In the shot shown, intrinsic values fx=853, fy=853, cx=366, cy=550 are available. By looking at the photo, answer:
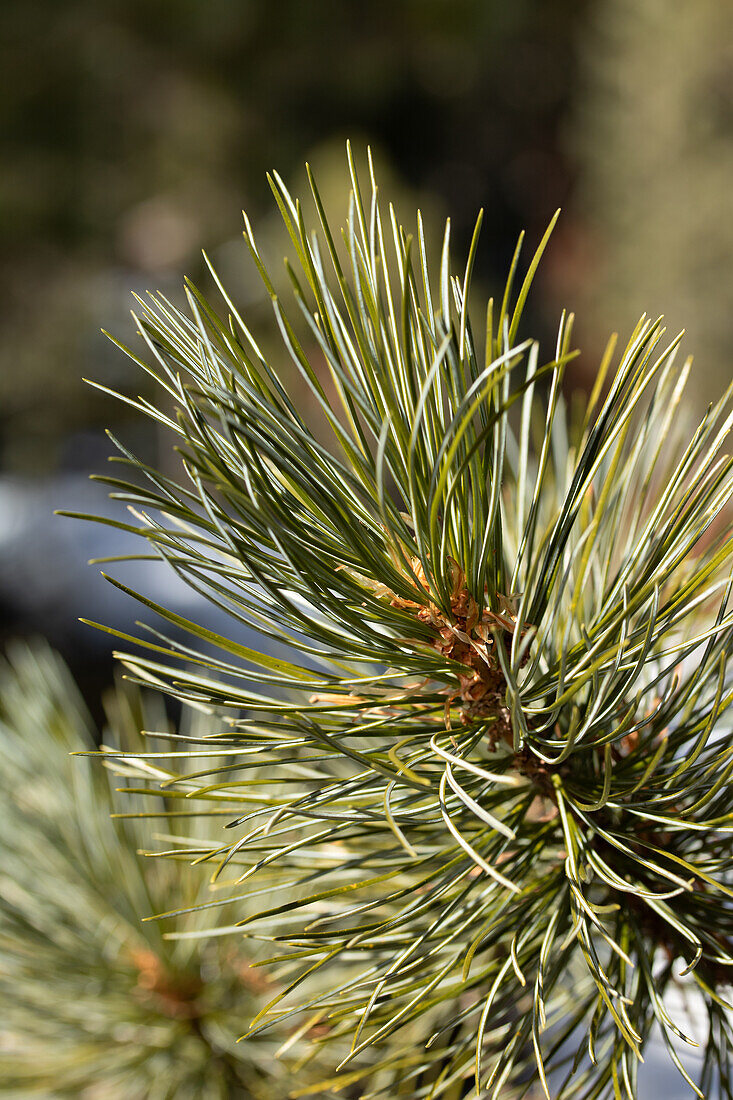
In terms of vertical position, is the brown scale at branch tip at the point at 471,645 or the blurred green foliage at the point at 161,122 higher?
the blurred green foliage at the point at 161,122

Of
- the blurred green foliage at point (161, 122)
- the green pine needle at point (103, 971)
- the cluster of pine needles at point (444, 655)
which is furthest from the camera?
the blurred green foliage at point (161, 122)

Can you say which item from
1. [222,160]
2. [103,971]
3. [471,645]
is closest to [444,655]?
[471,645]

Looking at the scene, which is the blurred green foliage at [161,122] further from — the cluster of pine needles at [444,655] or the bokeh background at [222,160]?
the cluster of pine needles at [444,655]

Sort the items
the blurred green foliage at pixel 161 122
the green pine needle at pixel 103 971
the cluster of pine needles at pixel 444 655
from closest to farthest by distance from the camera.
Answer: the cluster of pine needles at pixel 444 655 < the green pine needle at pixel 103 971 < the blurred green foliage at pixel 161 122

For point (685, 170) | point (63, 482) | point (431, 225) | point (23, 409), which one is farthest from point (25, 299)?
point (685, 170)

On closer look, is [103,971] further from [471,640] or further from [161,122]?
[161,122]

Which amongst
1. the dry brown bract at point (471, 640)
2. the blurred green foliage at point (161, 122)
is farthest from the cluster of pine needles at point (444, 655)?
the blurred green foliage at point (161, 122)

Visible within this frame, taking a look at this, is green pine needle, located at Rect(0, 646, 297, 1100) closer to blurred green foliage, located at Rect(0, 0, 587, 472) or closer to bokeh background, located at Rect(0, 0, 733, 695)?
bokeh background, located at Rect(0, 0, 733, 695)

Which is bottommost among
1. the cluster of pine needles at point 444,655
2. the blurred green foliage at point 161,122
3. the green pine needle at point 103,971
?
the green pine needle at point 103,971
